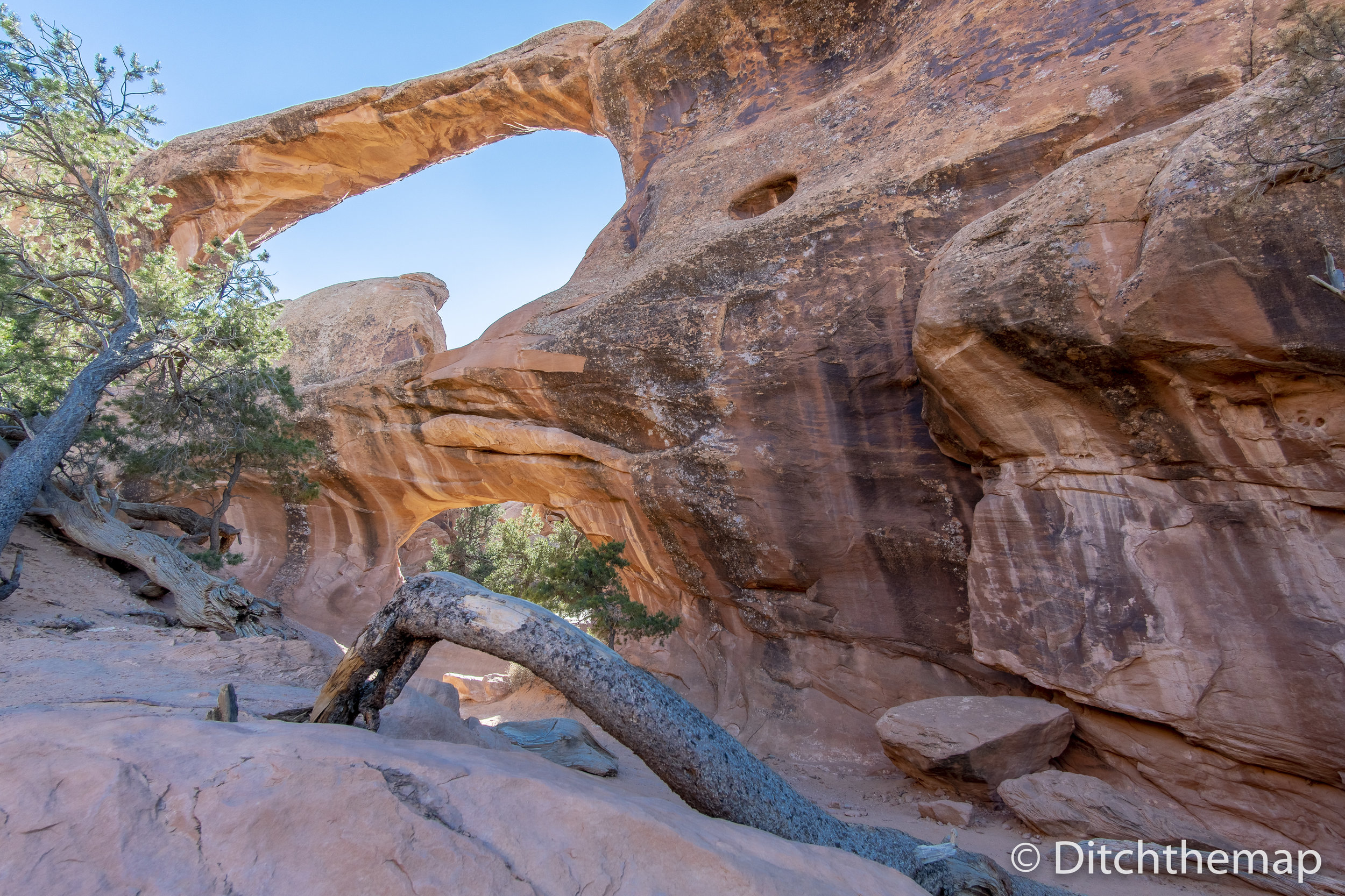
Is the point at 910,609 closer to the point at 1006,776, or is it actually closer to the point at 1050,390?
the point at 1006,776

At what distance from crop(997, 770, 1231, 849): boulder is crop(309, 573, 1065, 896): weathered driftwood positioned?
172cm

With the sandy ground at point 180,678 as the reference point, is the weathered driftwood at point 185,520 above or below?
above

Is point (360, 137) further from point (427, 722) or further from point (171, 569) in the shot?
point (427, 722)

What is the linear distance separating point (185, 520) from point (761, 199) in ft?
39.3

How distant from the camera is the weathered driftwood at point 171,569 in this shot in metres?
8.95

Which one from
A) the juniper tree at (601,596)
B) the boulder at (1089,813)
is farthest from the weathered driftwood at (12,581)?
the boulder at (1089,813)

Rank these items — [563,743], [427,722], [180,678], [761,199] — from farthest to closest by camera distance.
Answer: [761,199] < [180,678] < [563,743] < [427,722]

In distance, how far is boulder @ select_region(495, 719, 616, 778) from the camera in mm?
5078

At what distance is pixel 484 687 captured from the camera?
12.3 metres

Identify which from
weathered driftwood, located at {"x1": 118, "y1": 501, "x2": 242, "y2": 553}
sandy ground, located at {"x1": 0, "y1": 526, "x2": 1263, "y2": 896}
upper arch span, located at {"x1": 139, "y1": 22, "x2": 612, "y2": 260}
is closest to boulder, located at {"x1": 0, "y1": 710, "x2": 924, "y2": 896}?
sandy ground, located at {"x1": 0, "y1": 526, "x2": 1263, "y2": 896}

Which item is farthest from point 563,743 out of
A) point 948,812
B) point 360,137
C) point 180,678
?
point 360,137

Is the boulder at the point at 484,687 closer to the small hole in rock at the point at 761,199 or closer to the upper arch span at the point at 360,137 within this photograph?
the small hole in rock at the point at 761,199

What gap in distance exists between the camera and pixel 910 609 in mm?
8320

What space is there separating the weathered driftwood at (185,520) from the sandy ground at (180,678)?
204cm
